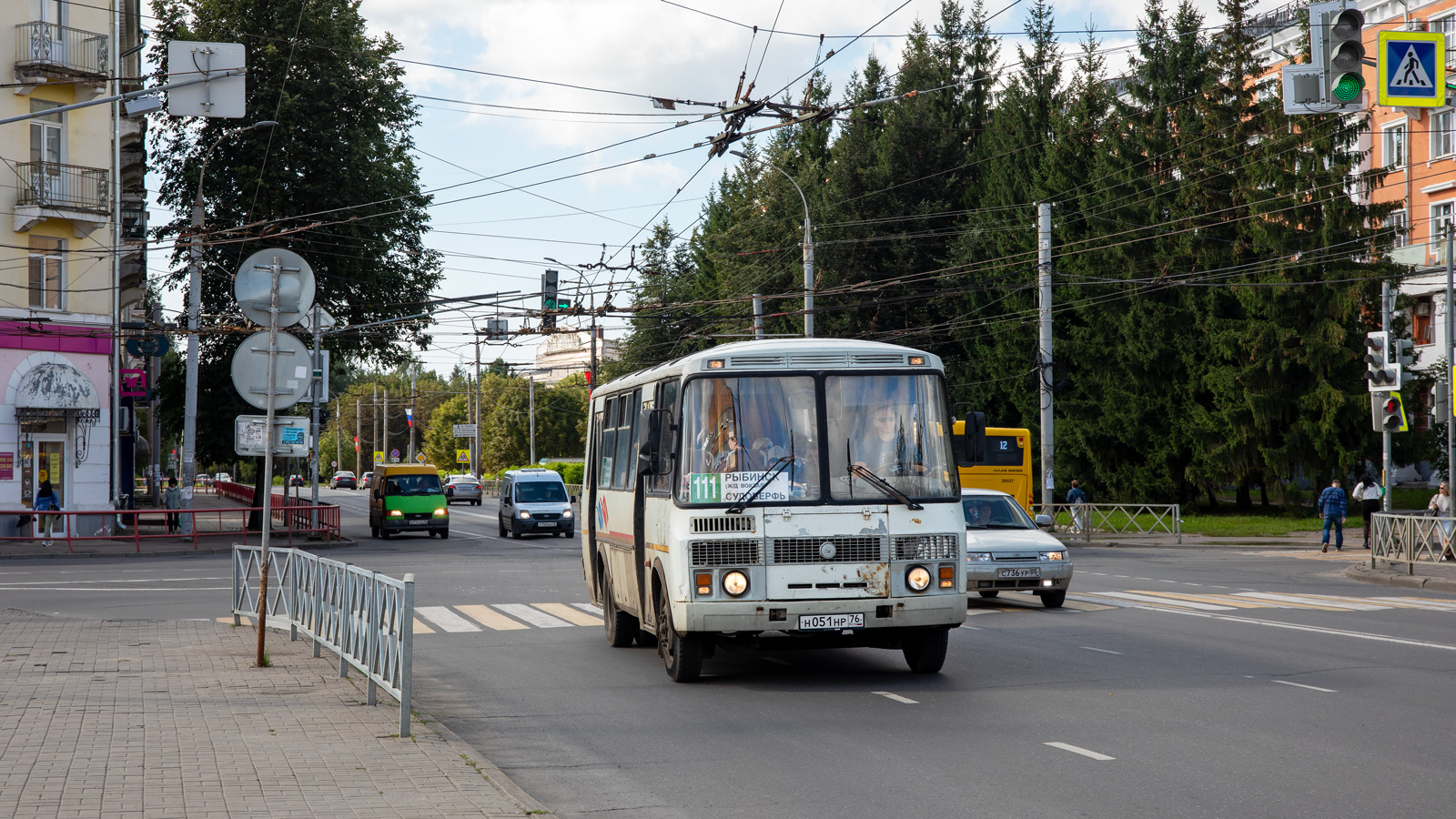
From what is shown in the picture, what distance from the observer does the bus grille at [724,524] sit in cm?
1093

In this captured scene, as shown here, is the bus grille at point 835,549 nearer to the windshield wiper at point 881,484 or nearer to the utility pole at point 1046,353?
the windshield wiper at point 881,484

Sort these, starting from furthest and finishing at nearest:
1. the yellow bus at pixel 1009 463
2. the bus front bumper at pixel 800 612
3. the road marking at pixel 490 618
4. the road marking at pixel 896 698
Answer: the yellow bus at pixel 1009 463 < the road marking at pixel 490 618 < the bus front bumper at pixel 800 612 < the road marking at pixel 896 698

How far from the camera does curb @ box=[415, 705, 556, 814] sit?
22.3ft

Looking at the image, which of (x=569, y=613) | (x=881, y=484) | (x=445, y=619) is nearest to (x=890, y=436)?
(x=881, y=484)

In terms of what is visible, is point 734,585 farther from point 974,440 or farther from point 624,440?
point 624,440

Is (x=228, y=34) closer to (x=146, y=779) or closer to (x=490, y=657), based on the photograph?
(x=490, y=657)

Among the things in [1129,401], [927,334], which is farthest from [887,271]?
[1129,401]

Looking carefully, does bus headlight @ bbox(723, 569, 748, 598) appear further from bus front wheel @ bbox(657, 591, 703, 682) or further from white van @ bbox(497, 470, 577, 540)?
white van @ bbox(497, 470, 577, 540)

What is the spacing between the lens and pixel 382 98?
45.4 meters

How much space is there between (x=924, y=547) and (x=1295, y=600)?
1047 cm

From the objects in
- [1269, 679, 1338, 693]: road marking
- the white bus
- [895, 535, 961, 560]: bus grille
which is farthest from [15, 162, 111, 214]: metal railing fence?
[1269, 679, 1338, 693]: road marking

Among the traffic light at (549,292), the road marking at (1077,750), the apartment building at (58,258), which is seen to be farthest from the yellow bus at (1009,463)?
the road marking at (1077,750)

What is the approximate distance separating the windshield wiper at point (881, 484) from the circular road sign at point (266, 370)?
4.62 meters

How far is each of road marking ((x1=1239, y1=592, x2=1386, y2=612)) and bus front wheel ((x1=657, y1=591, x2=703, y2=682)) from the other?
10.3m
